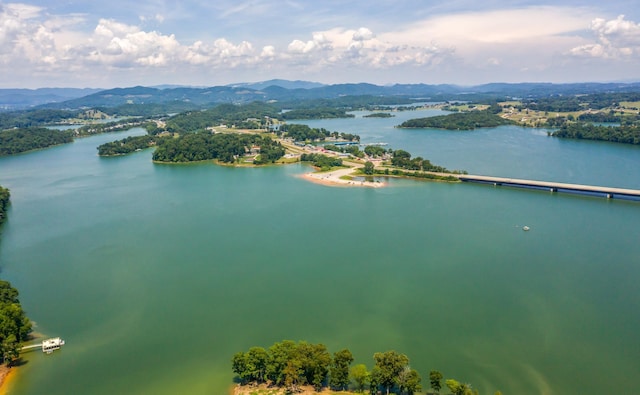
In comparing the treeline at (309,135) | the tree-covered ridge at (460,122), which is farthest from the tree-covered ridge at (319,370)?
the tree-covered ridge at (460,122)

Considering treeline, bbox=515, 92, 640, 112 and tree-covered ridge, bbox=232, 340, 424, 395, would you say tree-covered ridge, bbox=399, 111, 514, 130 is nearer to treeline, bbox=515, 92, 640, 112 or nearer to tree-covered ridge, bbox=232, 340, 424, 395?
treeline, bbox=515, 92, 640, 112

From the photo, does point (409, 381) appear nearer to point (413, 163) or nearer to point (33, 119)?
point (413, 163)

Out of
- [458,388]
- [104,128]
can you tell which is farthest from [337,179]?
[104,128]

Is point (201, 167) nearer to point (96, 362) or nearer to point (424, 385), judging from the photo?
point (96, 362)

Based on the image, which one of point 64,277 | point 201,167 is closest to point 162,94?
point 201,167

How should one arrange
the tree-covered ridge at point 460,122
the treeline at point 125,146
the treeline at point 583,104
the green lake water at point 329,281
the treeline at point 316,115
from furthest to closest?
the treeline at point 316,115 → the treeline at point 583,104 → the tree-covered ridge at point 460,122 → the treeline at point 125,146 → the green lake water at point 329,281

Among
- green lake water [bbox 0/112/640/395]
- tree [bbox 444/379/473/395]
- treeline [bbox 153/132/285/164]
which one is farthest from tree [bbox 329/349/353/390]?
treeline [bbox 153/132/285/164]

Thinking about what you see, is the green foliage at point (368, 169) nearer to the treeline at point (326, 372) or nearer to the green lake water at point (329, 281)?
the green lake water at point (329, 281)
